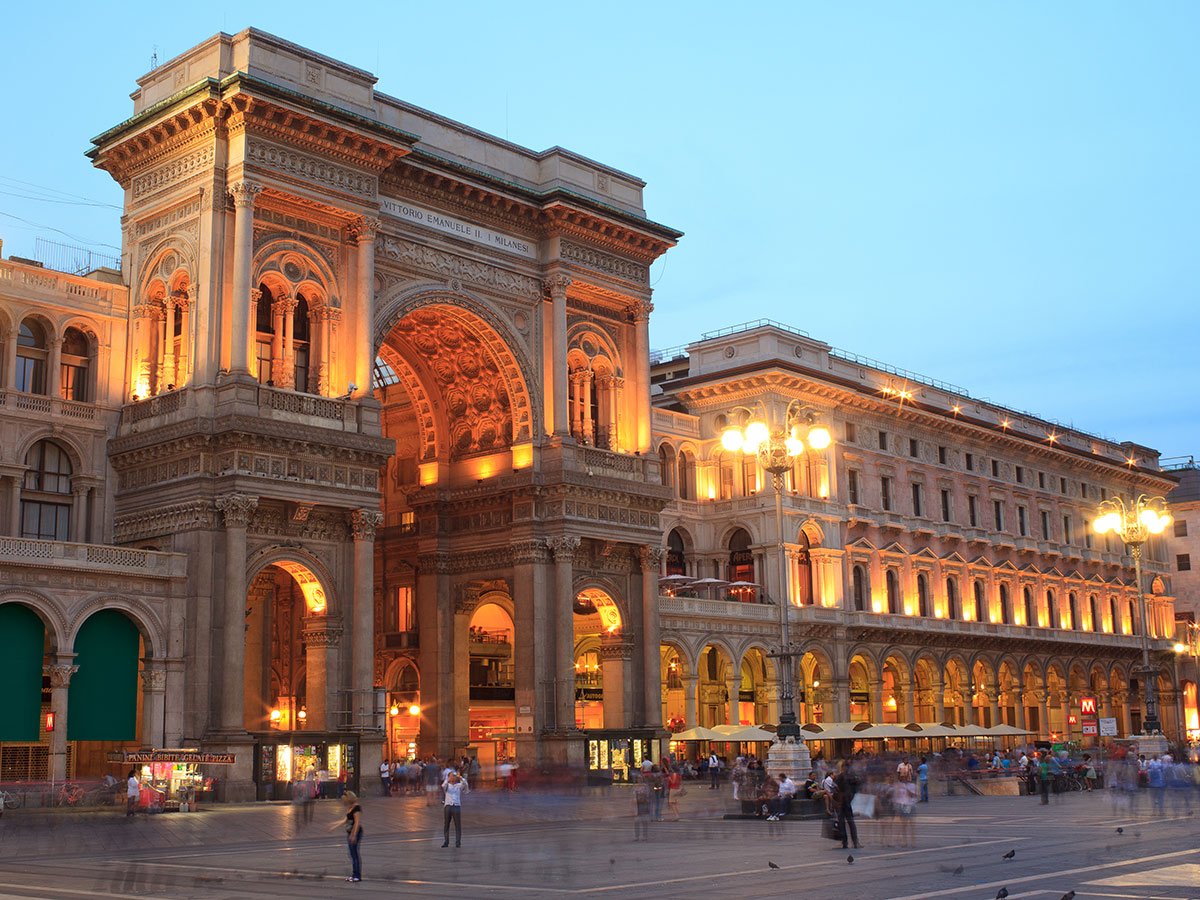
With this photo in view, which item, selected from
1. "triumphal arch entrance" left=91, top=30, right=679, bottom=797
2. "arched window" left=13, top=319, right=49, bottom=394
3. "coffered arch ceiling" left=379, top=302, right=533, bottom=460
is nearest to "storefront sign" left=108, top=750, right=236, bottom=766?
"triumphal arch entrance" left=91, top=30, right=679, bottom=797

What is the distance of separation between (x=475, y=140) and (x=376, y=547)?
642 inches

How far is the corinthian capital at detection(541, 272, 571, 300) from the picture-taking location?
51.9 m

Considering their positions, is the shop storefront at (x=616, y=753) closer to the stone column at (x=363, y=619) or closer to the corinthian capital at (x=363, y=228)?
the stone column at (x=363, y=619)

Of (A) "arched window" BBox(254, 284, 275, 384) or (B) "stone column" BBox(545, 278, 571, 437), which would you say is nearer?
(A) "arched window" BBox(254, 284, 275, 384)

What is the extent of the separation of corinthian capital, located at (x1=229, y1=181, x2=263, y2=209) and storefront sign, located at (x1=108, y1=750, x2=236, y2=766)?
15.8 m

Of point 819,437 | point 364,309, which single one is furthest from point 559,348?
point 819,437

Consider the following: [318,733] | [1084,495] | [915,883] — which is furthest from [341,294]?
[1084,495]

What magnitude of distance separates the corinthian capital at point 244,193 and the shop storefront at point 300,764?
15.5 metres

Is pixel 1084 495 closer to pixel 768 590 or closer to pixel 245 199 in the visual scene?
pixel 768 590

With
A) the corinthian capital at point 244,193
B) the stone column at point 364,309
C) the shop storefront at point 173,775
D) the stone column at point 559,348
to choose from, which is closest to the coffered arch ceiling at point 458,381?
the stone column at point 559,348

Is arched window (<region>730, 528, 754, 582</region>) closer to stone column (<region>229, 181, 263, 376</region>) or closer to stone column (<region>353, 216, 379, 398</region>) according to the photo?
stone column (<region>353, 216, 379, 398</region>)

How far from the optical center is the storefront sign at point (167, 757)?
37.6 metres

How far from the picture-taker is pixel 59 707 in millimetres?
38219

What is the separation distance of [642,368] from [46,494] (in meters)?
22.3
